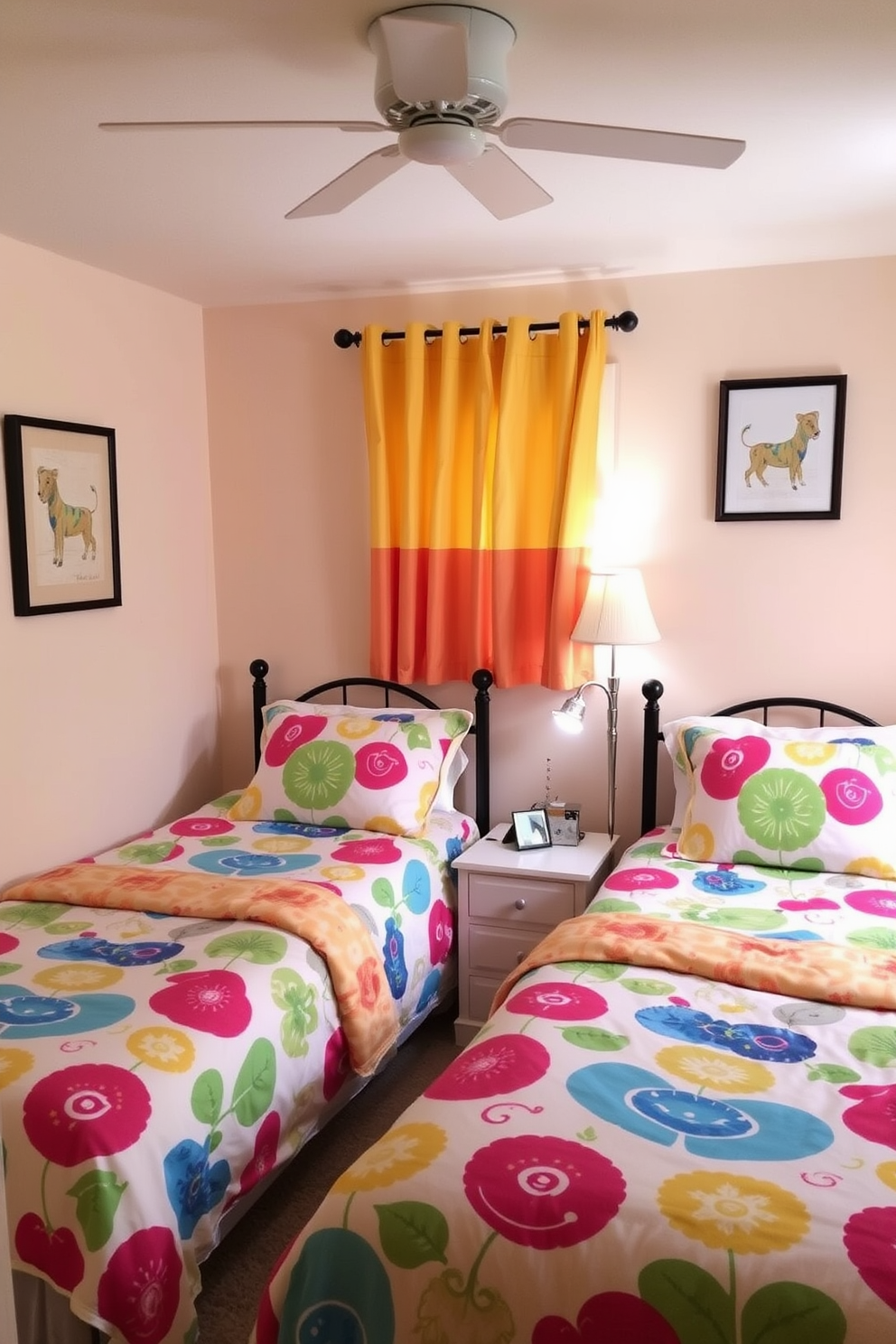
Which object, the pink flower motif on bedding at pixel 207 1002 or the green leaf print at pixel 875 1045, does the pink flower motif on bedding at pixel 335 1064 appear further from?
the green leaf print at pixel 875 1045

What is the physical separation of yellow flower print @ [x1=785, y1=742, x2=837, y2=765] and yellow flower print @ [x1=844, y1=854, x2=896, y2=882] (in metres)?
0.29

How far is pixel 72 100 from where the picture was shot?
2055 millimetres

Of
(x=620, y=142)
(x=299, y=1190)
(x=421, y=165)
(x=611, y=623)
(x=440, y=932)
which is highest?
(x=421, y=165)

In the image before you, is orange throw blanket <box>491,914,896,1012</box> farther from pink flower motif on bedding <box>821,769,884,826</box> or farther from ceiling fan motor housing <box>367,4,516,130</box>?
ceiling fan motor housing <box>367,4,516,130</box>

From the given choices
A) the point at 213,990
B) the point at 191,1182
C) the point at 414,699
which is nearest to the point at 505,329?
the point at 414,699

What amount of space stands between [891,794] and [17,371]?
2681 mm

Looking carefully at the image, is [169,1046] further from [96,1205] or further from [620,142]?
[620,142]

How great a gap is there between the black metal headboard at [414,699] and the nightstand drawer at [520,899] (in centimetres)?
40

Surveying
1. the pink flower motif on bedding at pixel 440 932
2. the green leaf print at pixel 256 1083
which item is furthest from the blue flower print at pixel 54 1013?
the pink flower motif on bedding at pixel 440 932

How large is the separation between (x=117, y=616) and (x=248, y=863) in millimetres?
998

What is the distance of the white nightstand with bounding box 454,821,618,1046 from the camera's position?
3156mm

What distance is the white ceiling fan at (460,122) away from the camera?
1.65 m

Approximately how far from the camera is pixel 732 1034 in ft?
6.48

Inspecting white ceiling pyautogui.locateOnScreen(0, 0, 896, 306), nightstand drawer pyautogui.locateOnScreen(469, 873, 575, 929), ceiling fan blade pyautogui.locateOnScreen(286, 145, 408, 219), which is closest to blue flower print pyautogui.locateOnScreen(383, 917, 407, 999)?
nightstand drawer pyautogui.locateOnScreen(469, 873, 575, 929)
